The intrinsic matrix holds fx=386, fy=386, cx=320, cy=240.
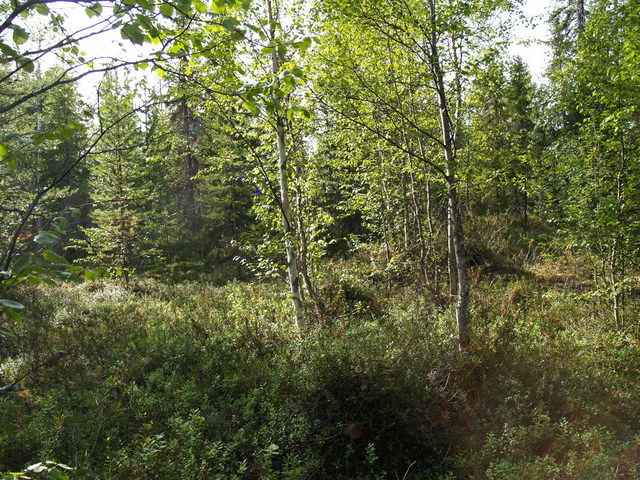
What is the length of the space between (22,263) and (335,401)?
381 cm

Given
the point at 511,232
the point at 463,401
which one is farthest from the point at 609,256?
the point at 511,232

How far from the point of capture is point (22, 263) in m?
1.35

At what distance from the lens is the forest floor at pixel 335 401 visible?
3.85m

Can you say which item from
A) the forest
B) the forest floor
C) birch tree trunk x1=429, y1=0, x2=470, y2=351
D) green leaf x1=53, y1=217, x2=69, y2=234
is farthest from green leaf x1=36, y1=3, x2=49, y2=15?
birch tree trunk x1=429, y1=0, x2=470, y2=351

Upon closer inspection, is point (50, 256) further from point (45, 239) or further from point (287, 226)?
point (287, 226)

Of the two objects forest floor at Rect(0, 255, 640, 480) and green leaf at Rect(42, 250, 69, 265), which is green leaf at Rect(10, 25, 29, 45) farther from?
forest floor at Rect(0, 255, 640, 480)

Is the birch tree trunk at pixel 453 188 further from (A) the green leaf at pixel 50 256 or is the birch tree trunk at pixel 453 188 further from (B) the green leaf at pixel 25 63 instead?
(A) the green leaf at pixel 50 256

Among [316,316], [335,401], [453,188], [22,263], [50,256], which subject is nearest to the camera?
[22,263]

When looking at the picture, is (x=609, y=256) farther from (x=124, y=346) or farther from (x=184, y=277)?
(x=184, y=277)

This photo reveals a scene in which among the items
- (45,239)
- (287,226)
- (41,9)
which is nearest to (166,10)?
(41,9)

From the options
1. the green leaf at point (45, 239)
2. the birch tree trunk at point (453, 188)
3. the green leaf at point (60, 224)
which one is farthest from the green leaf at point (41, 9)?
the birch tree trunk at point (453, 188)

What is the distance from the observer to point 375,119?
9430 millimetres

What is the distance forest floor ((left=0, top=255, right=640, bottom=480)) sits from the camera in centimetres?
385

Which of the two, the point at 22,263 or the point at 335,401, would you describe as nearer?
the point at 22,263
